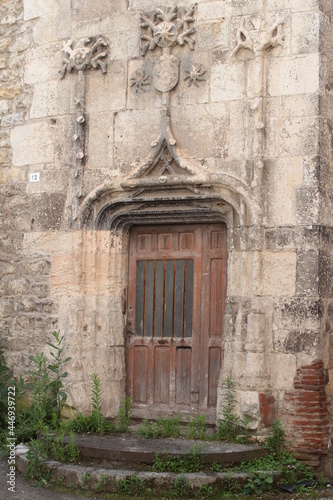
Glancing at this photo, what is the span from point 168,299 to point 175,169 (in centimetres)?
129

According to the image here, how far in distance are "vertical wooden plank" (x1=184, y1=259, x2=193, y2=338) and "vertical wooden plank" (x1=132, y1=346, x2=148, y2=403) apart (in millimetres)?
Answer: 491

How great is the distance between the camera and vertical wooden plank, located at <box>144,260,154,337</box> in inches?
277

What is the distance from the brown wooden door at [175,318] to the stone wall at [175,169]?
17cm

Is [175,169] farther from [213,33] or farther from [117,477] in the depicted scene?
[117,477]

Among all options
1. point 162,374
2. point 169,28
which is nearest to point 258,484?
point 162,374

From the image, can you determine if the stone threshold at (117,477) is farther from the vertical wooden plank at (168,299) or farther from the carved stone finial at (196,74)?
the carved stone finial at (196,74)

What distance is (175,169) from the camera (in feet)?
22.0

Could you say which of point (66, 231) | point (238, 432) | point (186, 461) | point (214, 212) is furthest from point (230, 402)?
point (66, 231)

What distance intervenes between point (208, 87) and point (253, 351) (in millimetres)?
2478

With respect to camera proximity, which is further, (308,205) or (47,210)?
(47,210)

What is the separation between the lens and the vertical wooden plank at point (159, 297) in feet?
22.9

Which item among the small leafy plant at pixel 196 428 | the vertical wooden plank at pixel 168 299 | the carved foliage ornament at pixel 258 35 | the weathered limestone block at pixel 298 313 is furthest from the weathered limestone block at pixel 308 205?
the small leafy plant at pixel 196 428

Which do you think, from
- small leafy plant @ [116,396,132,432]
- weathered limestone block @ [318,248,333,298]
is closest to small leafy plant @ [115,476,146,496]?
small leafy plant @ [116,396,132,432]

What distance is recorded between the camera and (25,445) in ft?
21.5
